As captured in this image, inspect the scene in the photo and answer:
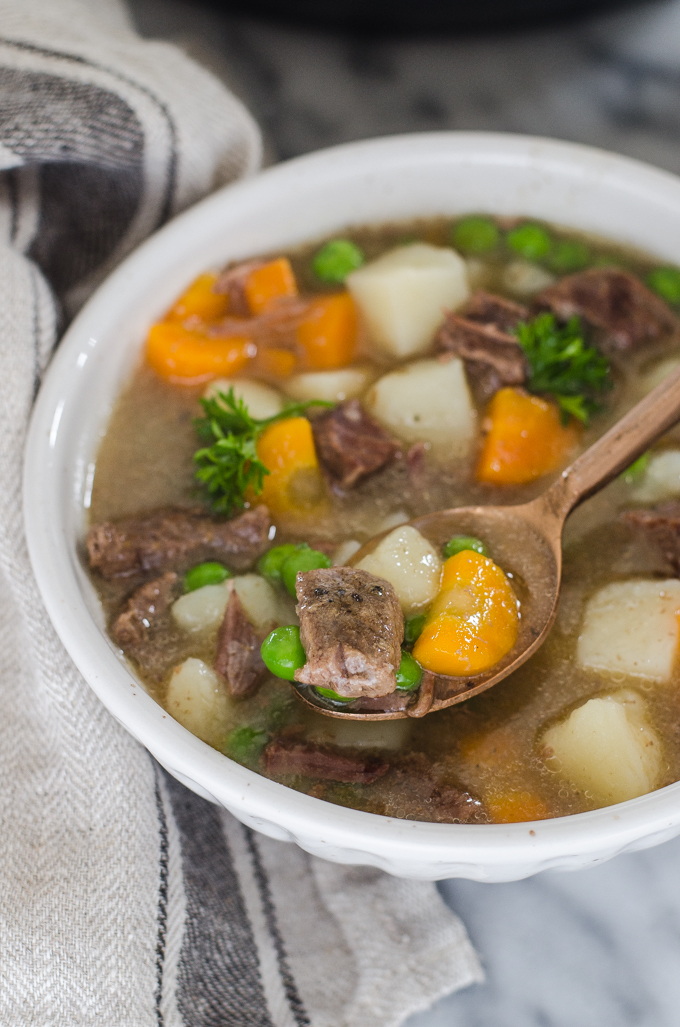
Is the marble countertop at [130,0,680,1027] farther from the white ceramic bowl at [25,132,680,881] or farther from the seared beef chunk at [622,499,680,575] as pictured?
the seared beef chunk at [622,499,680,575]

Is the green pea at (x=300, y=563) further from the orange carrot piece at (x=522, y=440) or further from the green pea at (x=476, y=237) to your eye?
the green pea at (x=476, y=237)

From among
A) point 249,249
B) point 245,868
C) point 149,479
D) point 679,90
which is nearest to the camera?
point 245,868

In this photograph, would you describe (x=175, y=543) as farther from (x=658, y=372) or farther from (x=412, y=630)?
(x=658, y=372)

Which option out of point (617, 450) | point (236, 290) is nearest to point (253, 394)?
point (236, 290)

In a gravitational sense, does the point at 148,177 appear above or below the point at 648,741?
above

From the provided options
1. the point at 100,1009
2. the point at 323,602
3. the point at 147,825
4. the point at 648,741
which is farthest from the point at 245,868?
the point at 648,741

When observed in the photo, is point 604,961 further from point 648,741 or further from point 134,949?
point 134,949
